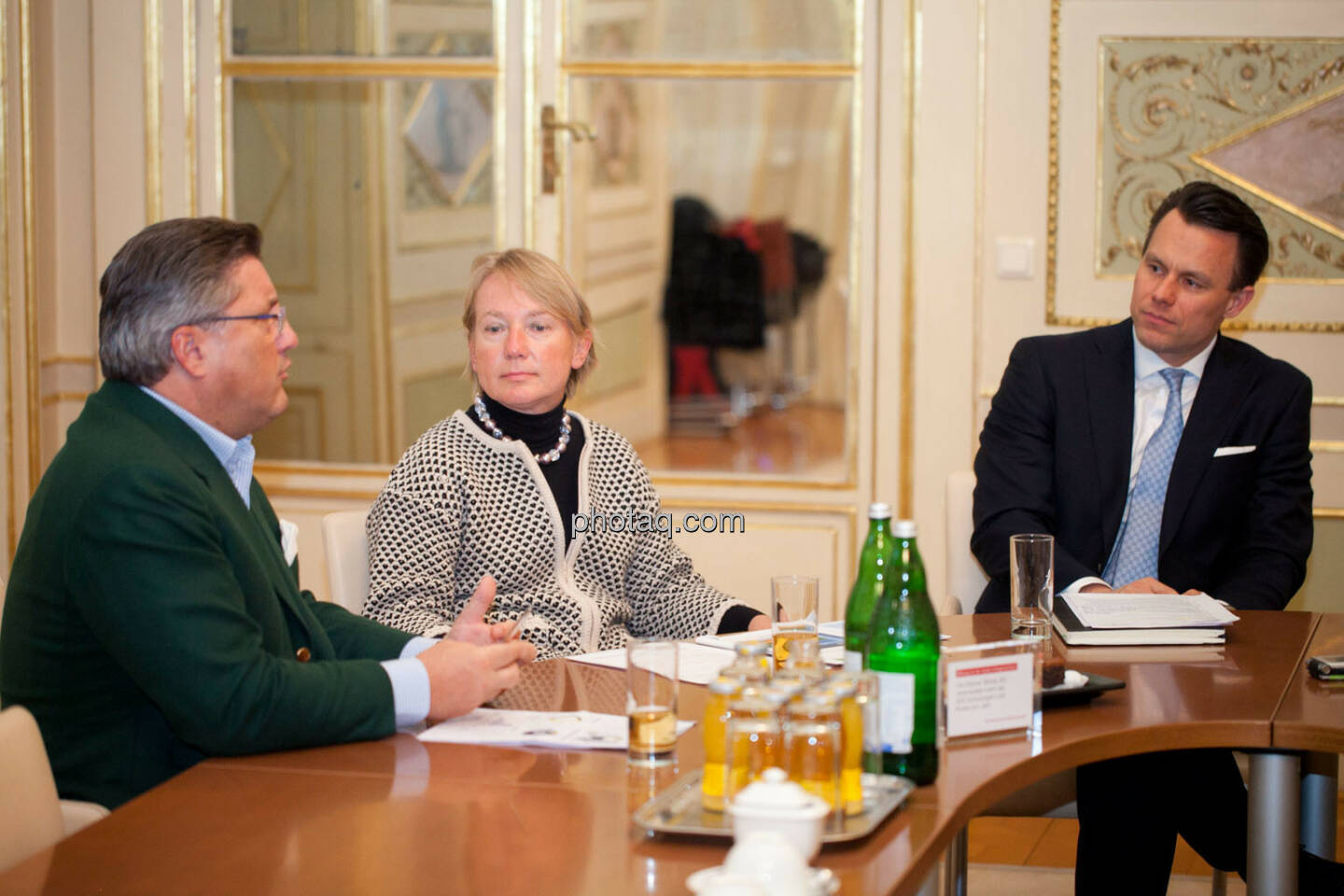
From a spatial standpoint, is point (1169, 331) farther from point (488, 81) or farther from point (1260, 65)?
point (488, 81)

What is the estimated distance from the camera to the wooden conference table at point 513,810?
1214mm

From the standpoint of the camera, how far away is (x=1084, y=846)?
2119 millimetres

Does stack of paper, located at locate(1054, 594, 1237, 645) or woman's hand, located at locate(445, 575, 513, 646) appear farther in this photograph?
stack of paper, located at locate(1054, 594, 1237, 645)

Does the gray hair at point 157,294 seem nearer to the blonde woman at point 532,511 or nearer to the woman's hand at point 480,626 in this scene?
the woman's hand at point 480,626

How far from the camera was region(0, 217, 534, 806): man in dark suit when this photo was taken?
1535 millimetres

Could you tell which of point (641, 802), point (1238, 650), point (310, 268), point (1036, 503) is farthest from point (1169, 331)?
point (310, 268)

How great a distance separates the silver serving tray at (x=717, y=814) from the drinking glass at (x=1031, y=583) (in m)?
0.60

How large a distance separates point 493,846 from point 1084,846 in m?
1.17

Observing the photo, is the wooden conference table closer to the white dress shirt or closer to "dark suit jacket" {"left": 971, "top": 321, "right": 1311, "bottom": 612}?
"dark suit jacket" {"left": 971, "top": 321, "right": 1311, "bottom": 612}

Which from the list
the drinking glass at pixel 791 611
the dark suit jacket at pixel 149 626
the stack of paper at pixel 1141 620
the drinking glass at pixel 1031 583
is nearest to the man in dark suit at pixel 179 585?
the dark suit jacket at pixel 149 626

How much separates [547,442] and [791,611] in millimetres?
828

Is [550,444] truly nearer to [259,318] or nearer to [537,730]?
[259,318]

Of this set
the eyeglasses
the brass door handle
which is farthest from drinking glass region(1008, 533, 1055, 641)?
the brass door handle

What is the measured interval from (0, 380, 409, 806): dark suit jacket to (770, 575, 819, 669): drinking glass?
0.50m
